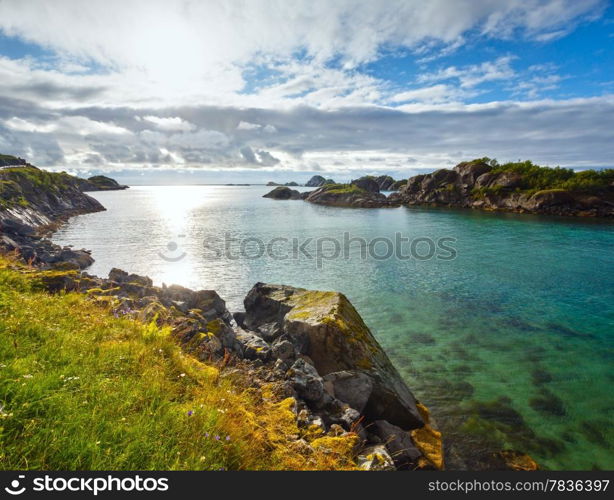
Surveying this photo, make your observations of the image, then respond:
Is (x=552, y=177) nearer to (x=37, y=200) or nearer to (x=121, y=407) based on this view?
(x=121, y=407)

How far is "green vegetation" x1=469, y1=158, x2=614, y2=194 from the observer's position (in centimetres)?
9444

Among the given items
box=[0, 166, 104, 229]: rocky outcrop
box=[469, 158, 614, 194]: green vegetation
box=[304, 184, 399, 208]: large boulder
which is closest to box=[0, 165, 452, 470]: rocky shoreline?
box=[0, 166, 104, 229]: rocky outcrop

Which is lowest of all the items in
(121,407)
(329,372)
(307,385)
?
(329,372)

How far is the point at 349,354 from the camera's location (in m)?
11.6

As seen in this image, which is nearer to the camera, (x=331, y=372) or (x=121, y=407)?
(x=121, y=407)

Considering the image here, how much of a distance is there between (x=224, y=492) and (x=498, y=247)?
5332cm

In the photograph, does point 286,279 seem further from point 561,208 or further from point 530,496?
point 561,208

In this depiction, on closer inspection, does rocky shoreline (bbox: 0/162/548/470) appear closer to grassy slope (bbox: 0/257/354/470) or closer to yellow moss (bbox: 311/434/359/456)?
yellow moss (bbox: 311/434/359/456)

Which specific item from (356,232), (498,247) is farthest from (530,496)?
(356,232)

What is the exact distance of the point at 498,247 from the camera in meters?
47.9

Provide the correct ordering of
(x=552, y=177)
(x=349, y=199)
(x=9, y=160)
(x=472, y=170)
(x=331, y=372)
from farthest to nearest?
(x=9, y=160), (x=349, y=199), (x=472, y=170), (x=552, y=177), (x=331, y=372)

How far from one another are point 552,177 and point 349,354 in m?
134

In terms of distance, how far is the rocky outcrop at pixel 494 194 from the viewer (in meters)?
89.3

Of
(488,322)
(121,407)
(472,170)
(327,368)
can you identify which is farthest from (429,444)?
(472,170)
